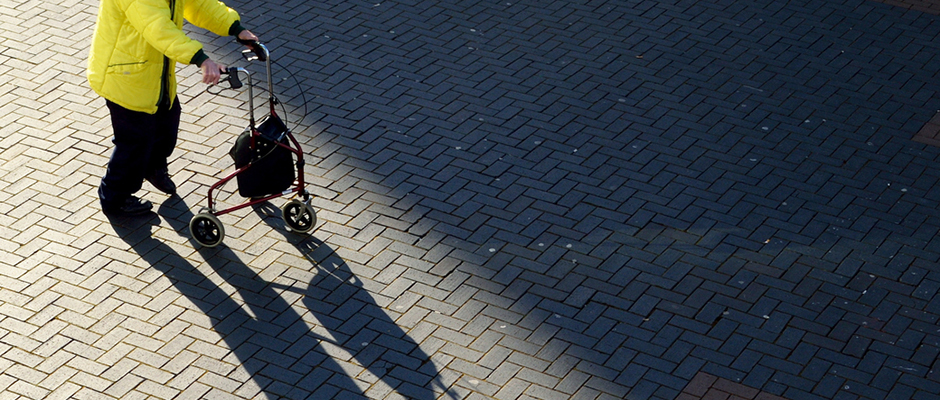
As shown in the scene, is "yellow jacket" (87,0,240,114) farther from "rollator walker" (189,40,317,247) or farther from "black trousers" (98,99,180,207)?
"rollator walker" (189,40,317,247)

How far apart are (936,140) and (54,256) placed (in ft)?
22.2

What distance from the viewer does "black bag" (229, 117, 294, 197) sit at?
679cm

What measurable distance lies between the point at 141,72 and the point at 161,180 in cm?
99

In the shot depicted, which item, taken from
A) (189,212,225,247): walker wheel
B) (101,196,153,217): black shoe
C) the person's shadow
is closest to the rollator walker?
(189,212,225,247): walker wheel

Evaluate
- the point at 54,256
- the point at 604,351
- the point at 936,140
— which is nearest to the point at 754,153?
the point at 936,140

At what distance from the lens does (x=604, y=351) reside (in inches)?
249

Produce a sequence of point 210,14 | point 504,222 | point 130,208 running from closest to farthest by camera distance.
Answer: point 210,14, point 130,208, point 504,222

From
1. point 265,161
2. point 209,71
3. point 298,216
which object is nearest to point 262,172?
point 265,161

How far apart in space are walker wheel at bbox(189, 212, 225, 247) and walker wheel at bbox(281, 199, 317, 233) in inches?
17.3

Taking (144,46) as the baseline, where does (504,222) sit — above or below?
below

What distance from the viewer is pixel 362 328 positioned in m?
6.42

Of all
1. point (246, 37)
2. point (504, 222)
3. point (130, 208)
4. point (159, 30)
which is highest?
point (159, 30)

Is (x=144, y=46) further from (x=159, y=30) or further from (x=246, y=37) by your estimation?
(x=246, y=37)

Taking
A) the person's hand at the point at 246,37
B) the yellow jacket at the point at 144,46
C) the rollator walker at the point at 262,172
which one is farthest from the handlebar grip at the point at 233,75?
the person's hand at the point at 246,37
